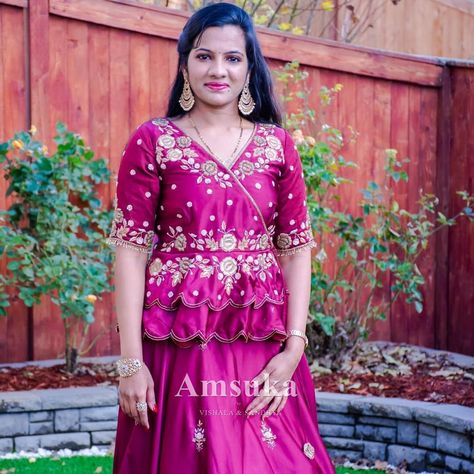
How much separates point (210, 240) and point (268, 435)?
537mm

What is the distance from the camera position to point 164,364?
2.58 m

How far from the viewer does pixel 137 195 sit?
8.54ft

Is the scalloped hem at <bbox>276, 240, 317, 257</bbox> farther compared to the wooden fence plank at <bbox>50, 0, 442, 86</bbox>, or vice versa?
the wooden fence plank at <bbox>50, 0, 442, 86</bbox>

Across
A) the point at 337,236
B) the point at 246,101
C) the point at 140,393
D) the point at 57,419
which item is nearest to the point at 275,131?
the point at 246,101

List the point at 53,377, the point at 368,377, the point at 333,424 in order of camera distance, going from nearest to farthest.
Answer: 1. the point at 333,424
2. the point at 53,377
3. the point at 368,377

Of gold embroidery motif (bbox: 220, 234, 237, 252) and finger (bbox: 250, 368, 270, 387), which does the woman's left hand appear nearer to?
finger (bbox: 250, 368, 270, 387)

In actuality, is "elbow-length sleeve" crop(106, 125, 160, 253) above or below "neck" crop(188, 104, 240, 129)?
below

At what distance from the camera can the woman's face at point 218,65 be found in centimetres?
262

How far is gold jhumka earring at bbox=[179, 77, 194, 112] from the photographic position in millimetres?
2719

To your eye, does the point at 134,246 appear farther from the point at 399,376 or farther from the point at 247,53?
the point at 399,376

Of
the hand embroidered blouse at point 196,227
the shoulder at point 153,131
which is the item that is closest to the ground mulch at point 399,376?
the hand embroidered blouse at point 196,227

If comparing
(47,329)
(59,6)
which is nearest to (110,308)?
(47,329)

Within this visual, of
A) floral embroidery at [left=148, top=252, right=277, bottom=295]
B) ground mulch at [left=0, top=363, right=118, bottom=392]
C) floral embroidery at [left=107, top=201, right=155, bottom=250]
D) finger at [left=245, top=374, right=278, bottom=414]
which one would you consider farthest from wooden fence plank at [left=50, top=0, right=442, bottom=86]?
finger at [left=245, top=374, right=278, bottom=414]

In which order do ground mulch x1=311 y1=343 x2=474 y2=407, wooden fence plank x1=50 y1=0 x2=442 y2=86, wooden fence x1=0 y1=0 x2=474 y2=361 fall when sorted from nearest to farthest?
1. ground mulch x1=311 y1=343 x2=474 y2=407
2. wooden fence x1=0 y1=0 x2=474 y2=361
3. wooden fence plank x1=50 y1=0 x2=442 y2=86
